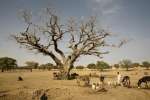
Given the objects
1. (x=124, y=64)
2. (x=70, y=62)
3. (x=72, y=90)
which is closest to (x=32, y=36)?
(x=70, y=62)

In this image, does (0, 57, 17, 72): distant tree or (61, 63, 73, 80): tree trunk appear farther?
(0, 57, 17, 72): distant tree

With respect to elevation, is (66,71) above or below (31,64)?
below

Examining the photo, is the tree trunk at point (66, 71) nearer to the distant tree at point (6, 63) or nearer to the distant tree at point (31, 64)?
the distant tree at point (6, 63)

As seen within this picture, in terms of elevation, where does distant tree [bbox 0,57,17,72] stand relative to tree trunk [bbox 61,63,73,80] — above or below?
above

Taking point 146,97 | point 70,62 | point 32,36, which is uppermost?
point 32,36

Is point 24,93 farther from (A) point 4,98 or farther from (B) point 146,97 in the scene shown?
(B) point 146,97

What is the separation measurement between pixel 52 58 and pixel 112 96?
18211 mm

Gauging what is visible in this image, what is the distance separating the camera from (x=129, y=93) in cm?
1809

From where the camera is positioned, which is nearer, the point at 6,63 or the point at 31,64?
the point at 6,63

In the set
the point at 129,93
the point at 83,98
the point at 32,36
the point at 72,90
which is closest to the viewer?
the point at 83,98

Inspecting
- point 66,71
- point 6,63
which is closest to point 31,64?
point 6,63

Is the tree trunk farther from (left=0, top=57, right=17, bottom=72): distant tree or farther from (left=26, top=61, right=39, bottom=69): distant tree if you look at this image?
(left=26, top=61, right=39, bottom=69): distant tree

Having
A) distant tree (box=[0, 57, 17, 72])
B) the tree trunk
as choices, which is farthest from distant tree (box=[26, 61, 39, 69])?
the tree trunk

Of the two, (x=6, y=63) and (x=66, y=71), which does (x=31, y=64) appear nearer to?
(x=6, y=63)
